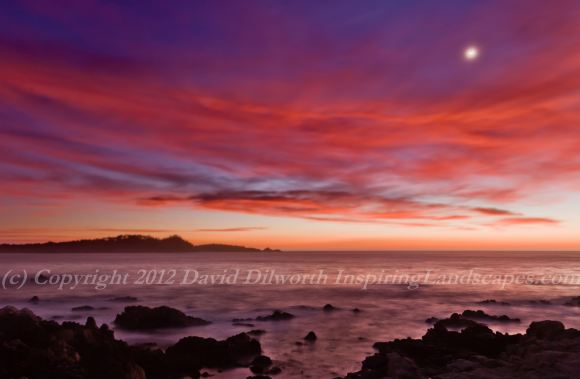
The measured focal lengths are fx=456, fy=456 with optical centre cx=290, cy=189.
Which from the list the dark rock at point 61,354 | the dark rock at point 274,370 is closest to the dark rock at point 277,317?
the dark rock at point 274,370

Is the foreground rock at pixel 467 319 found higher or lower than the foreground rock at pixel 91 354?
lower

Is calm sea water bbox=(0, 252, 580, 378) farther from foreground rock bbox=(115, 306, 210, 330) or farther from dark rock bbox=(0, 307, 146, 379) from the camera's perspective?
dark rock bbox=(0, 307, 146, 379)

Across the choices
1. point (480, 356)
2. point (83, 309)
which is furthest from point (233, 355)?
point (83, 309)

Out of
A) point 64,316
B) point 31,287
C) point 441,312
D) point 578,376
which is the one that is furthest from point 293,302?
point 31,287

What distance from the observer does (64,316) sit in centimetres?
4906

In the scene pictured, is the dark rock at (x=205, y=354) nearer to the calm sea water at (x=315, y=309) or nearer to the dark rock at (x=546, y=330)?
the calm sea water at (x=315, y=309)

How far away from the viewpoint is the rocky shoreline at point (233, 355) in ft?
62.3

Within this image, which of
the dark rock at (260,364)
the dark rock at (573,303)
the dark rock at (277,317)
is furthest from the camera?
the dark rock at (573,303)

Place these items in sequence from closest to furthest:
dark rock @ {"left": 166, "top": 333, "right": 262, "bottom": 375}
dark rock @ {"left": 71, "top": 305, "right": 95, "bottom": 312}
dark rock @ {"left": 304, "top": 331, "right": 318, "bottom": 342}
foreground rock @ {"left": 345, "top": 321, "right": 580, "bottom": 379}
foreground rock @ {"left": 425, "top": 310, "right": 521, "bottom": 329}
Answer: foreground rock @ {"left": 345, "top": 321, "right": 580, "bottom": 379}
dark rock @ {"left": 166, "top": 333, "right": 262, "bottom": 375}
dark rock @ {"left": 304, "top": 331, "right": 318, "bottom": 342}
foreground rock @ {"left": 425, "top": 310, "right": 521, "bottom": 329}
dark rock @ {"left": 71, "top": 305, "right": 95, "bottom": 312}

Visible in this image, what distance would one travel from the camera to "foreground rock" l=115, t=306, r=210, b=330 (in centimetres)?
3931

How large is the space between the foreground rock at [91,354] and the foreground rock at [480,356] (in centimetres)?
832

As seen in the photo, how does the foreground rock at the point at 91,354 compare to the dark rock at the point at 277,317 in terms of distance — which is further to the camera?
the dark rock at the point at 277,317

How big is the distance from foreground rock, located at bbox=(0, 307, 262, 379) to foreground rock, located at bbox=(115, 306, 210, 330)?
13333mm

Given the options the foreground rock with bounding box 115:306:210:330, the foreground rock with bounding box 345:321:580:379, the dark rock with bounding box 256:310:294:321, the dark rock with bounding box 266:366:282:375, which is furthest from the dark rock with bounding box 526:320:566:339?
the foreground rock with bounding box 115:306:210:330
